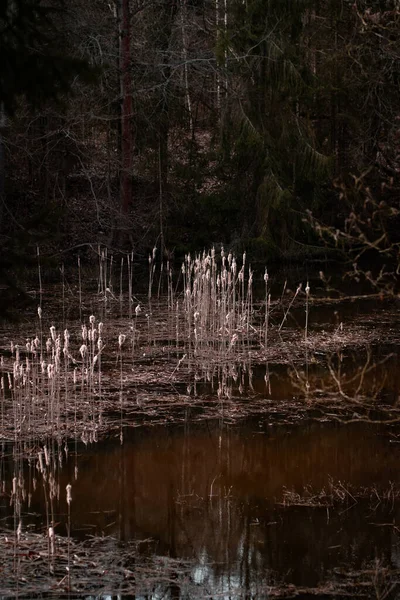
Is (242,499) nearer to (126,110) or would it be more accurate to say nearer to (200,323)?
(200,323)

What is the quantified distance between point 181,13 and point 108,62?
9.16 feet

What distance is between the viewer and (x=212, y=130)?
20500mm

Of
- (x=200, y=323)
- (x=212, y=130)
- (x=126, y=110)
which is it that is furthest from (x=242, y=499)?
(x=212, y=130)

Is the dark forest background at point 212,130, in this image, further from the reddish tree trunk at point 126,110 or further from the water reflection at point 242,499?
the water reflection at point 242,499

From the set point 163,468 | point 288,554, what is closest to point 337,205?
point 163,468

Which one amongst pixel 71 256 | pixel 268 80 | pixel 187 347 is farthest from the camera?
pixel 71 256

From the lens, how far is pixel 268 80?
1673 cm

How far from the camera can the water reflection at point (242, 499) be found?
562 centimetres

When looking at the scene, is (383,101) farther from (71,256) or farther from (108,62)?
(71,256)

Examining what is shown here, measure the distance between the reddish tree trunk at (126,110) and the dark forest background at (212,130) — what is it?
0.03m

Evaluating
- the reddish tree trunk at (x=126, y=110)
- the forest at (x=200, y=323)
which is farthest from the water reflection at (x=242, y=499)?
Answer: the reddish tree trunk at (x=126, y=110)

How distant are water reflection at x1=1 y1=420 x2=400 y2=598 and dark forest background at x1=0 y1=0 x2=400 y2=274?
26.2 feet

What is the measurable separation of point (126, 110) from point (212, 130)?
9.96 feet

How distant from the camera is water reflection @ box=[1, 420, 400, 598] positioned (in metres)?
5.62
